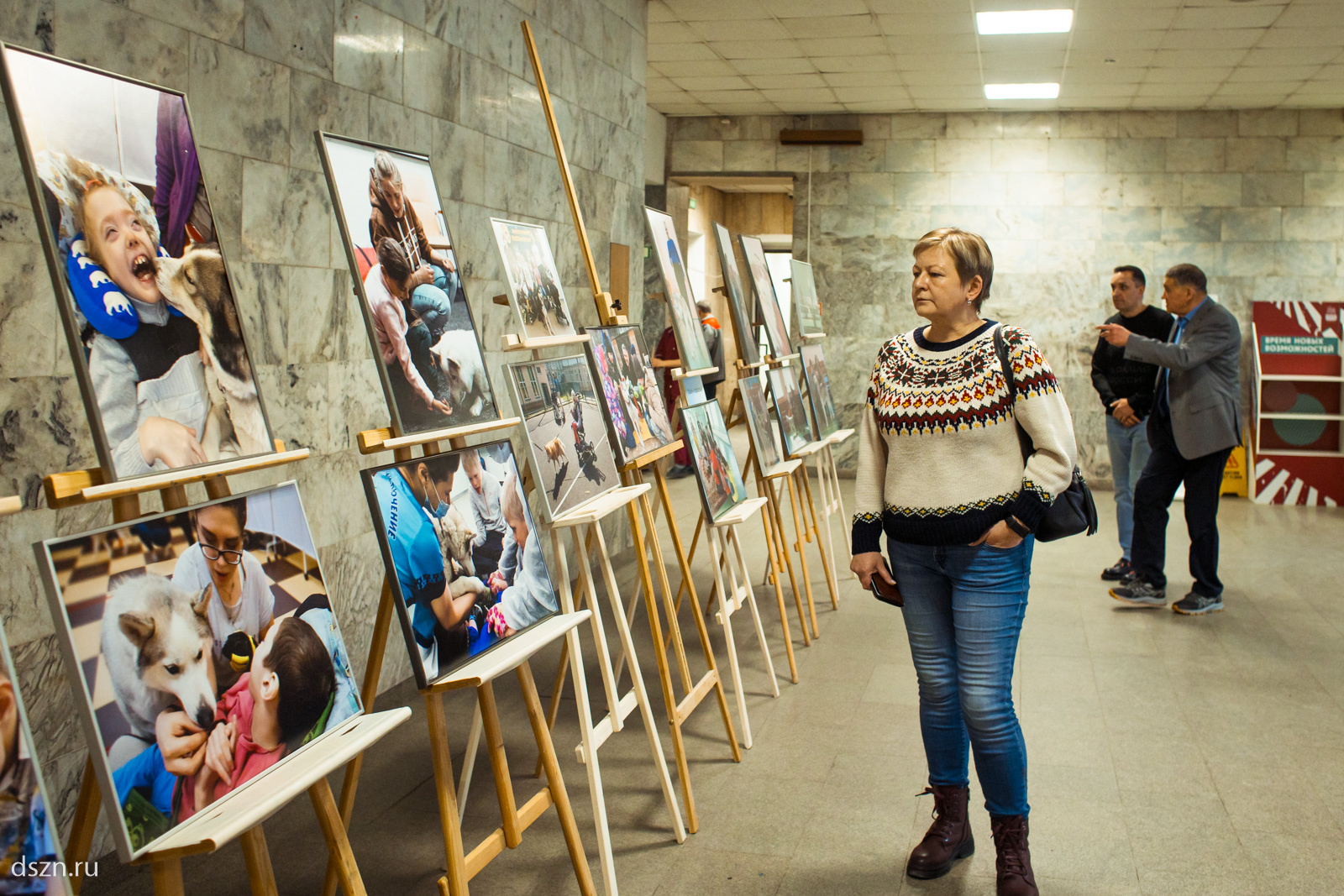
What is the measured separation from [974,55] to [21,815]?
693cm

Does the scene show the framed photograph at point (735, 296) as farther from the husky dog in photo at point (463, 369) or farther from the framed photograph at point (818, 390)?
the husky dog in photo at point (463, 369)

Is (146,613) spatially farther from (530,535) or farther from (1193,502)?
(1193,502)

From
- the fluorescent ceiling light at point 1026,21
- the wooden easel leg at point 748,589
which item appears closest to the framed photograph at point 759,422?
the wooden easel leg at point 748,589

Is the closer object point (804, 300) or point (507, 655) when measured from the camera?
point (507, 655)

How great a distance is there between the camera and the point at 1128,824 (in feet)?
8.46

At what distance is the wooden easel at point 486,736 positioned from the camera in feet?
5.91

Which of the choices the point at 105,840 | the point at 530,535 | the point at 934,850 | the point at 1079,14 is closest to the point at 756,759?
the point at 934,850

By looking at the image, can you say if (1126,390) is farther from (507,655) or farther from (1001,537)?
(507,655)

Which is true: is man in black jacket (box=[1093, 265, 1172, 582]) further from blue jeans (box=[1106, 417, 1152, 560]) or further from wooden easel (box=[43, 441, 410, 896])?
wooden easel (box=[43, 441, 410, 896])

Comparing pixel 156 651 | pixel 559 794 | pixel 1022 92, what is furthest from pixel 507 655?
pixel 1022 92

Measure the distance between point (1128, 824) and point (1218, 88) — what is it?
6667mm

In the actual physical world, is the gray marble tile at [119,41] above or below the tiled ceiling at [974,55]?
below

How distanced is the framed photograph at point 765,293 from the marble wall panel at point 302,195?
101 centimetres

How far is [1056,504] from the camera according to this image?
2.06 metres
